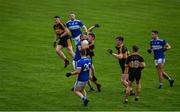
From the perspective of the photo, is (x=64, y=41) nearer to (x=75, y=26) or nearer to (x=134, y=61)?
(x=75, y=26)

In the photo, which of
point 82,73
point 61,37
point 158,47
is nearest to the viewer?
point 82,73

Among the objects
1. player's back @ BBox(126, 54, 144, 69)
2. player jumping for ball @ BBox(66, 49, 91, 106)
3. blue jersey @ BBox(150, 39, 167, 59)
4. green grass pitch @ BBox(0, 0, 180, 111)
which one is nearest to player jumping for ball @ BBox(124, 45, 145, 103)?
player's back @ BBox(126, 54, 144, 69)

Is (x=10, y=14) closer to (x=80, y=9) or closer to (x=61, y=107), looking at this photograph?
(x=80, y=9)

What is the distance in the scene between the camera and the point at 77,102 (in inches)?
872

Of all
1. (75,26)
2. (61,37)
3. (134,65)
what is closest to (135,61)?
(134,65)

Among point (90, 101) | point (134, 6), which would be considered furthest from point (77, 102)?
point (134, 6)

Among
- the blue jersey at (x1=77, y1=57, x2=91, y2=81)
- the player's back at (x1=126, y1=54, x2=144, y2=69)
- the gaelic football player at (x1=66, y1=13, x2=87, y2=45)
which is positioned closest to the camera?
the blue jersey at (x1=77, y1=57, x2=91, y2=81)

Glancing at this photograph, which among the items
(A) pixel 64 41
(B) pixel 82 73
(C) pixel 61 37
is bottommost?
(B) pixel 82 73

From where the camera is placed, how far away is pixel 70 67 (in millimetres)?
28234

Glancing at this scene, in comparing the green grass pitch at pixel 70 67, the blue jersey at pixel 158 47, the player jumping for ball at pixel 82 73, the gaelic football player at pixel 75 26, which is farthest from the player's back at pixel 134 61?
the gaelic football player at pixel 75 26

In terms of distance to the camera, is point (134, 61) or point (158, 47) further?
point (158, 47)

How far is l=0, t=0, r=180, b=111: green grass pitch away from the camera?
22.3 metres

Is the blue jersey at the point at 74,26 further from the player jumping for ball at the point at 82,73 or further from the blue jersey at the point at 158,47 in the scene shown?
the player jumping for ball at the point at 82,73

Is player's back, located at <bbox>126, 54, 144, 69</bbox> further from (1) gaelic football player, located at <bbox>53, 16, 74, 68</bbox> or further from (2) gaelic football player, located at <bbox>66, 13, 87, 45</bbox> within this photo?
(2) gaelic football player, located at <bbox>66, 13, 87, 45</bbox>
